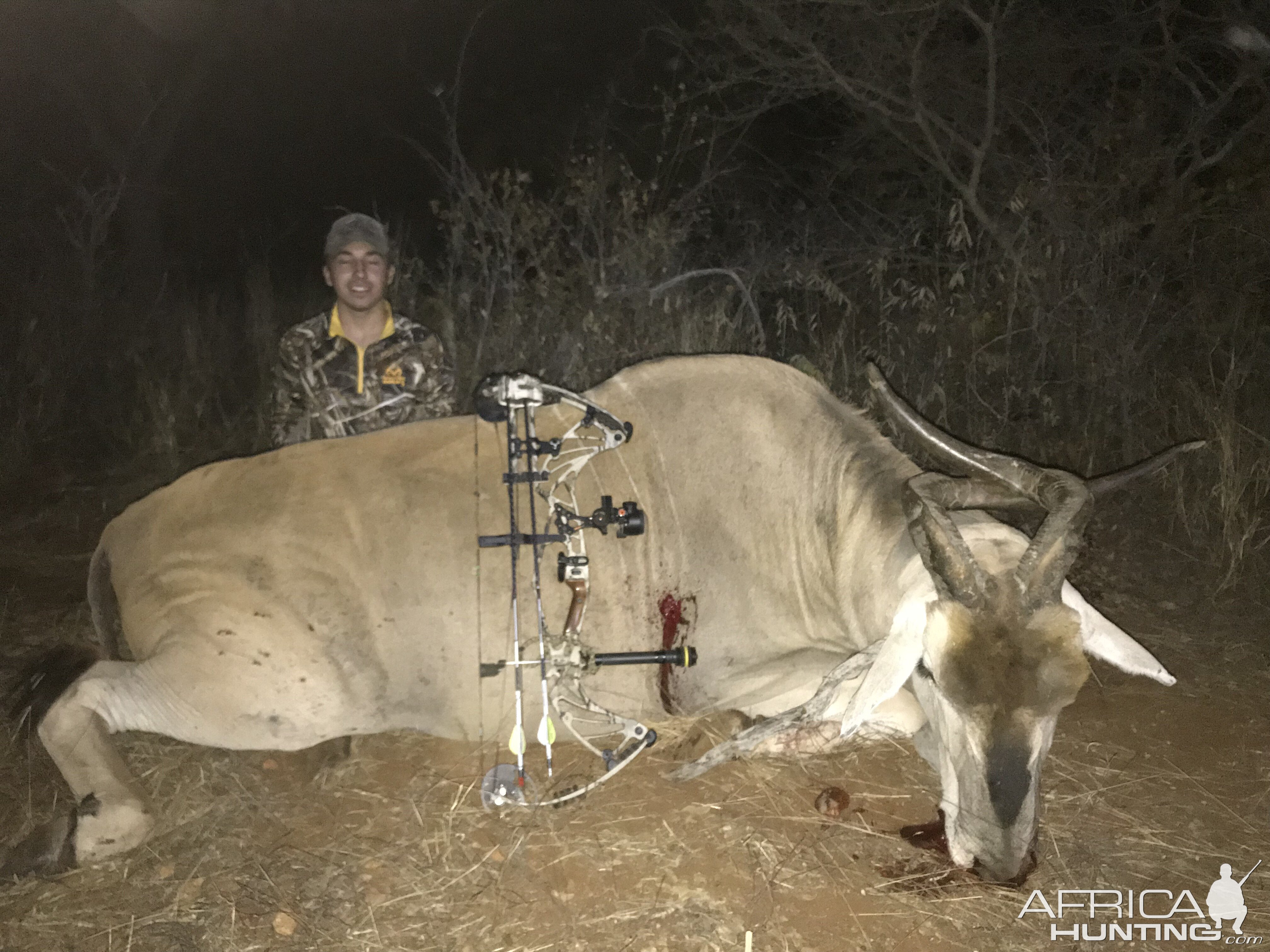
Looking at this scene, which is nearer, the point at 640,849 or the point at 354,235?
the point at 640,849

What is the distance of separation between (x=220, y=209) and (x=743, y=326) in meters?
17.4

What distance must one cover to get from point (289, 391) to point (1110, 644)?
12.6 feet

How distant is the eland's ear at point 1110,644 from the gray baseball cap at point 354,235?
11.7 ft

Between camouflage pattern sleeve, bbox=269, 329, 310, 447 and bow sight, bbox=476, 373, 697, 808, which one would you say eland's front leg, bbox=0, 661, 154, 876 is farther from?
camouflage pattern sleeve, bbox=269, 329, 310, 447

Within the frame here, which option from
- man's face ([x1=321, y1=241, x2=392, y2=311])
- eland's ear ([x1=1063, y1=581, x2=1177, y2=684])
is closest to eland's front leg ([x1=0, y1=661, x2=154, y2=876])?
man's face ([x1=321, y1=241, x2=392, y2=311])

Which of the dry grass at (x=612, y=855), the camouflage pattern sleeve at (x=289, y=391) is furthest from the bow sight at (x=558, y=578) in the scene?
the camouflage pattern sleeve at (x=289, y=391)

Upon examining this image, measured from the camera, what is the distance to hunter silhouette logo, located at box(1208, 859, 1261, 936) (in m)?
2.87

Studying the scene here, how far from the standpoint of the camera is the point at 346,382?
4.87 metres

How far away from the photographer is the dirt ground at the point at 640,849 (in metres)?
2.75

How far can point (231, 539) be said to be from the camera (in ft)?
11.2

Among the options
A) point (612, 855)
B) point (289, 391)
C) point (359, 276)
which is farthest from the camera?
point (289, 391)

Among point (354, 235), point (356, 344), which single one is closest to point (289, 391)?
point (356, 344)

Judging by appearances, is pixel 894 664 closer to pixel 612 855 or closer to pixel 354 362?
pixel 612 855

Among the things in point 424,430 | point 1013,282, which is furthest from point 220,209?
point 424,430
